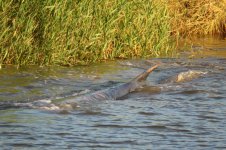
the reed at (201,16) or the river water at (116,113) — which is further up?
the reed at (201,16)

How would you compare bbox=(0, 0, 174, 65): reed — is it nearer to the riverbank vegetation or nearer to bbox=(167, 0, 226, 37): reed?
the riverbank vegetation

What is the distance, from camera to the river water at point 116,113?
659 centimetres

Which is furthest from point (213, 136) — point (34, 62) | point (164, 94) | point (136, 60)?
point (136, 60)

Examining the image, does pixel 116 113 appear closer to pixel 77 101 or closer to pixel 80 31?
pixel 77 101

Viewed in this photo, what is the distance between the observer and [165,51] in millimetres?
13289

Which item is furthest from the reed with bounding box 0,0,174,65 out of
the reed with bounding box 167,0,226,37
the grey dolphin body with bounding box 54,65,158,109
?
the reed with bounding box 167,0,226,37

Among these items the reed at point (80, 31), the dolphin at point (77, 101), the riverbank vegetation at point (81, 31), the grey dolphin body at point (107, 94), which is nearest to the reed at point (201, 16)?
the riverbank vegetation at point (81, 31)

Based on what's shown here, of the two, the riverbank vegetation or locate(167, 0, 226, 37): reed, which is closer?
the riverbank vegetation

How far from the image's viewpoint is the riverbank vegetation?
10.6 m

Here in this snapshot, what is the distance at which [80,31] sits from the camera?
11367 millimetres

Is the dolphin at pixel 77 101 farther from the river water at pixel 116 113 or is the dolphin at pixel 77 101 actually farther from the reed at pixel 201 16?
the reed at pixel 201 16

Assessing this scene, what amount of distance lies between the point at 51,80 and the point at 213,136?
383cm

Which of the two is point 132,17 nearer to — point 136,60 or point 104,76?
point 136,60

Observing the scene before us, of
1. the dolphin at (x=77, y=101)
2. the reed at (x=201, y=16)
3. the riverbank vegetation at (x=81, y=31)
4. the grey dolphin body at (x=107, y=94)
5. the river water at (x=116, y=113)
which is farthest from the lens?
the reed at (x=201, y=16)
